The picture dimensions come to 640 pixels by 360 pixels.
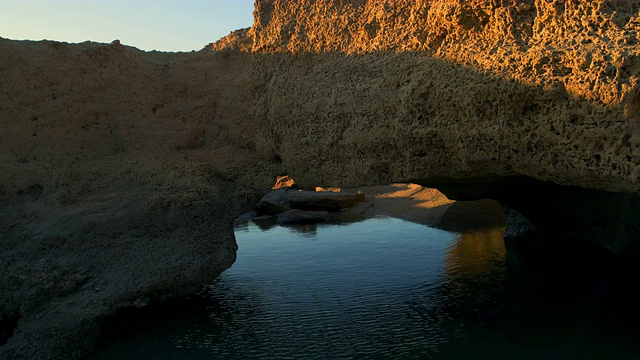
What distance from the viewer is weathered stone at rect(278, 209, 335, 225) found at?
13852 millimetres

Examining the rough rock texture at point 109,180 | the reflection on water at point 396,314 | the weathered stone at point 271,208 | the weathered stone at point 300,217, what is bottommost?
the reflection on water at point 396,314

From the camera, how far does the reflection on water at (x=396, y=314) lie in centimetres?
522

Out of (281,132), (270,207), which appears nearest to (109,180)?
(281,132)

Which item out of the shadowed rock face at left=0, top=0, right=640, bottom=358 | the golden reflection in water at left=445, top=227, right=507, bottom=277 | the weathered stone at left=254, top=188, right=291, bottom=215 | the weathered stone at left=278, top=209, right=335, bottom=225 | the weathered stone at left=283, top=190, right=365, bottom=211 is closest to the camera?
the shadowed rock face at left=0, top=0, right=640, bottom=358

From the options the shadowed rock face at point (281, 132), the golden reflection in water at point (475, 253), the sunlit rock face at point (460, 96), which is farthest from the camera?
the golden reflection in water at point (475, 253)

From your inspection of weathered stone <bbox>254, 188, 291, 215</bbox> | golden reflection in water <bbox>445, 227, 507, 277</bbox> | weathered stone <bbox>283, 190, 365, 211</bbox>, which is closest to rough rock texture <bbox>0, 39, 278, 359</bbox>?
golden reflection in water <bbox>445, 227, 507, 277</bbox>

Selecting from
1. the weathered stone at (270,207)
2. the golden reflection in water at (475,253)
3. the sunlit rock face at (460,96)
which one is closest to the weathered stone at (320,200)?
the weathered stone at (270,207)

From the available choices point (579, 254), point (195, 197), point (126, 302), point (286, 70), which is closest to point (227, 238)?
point (195, 197)

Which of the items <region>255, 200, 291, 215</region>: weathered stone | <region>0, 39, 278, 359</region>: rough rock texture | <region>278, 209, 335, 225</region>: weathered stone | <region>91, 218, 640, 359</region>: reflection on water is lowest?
<region>91, 218, 640, 359</region>: reflection on water

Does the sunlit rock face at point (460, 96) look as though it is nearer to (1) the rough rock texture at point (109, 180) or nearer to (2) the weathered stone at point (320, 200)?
(1) the rough rock texture at point (109, 180)

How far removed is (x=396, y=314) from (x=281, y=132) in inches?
105

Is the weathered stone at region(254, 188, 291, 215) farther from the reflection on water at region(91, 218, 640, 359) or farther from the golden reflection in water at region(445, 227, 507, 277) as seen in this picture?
the reflection on water at region(91, 218, 640, 359)

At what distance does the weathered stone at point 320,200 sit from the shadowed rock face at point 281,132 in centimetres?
754

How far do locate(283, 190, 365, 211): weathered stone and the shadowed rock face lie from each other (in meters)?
7.54
